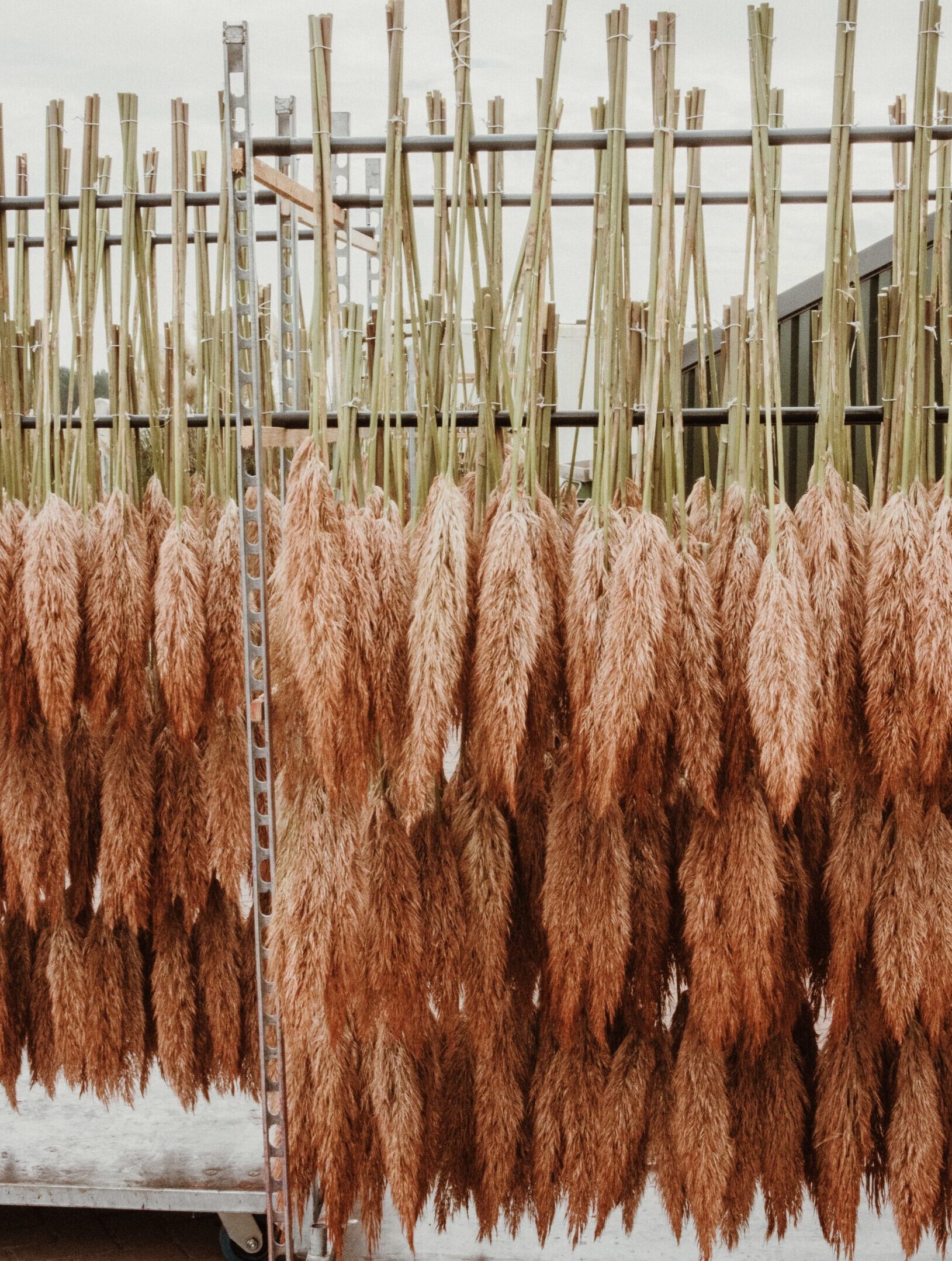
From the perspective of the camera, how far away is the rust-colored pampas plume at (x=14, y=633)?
1.61 m

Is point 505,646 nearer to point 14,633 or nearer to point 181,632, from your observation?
point 181,632

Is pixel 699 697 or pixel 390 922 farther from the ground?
pixel 699 697

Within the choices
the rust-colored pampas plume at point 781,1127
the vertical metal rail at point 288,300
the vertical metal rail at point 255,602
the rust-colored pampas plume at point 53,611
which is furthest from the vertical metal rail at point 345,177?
the rust-colored pampas plume at point 781,1127

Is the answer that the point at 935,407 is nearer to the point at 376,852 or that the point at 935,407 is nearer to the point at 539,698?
the point at 539,698

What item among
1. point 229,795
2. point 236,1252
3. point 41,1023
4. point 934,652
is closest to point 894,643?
point 934,652

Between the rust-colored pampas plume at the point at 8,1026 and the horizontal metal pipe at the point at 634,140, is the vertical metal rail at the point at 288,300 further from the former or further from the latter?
the rust-colored pampas plume at the point at 8,1026

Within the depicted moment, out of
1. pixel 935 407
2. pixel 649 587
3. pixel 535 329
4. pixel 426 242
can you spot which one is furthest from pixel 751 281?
pixel 426 242

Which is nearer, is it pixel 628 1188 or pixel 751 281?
pixel 628 1188

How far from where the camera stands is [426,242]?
3.47 m

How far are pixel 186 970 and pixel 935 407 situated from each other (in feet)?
4.85

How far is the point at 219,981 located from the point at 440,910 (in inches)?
22.1

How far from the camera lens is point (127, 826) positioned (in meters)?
1.72

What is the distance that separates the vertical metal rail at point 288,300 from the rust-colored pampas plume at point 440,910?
590 millimetres

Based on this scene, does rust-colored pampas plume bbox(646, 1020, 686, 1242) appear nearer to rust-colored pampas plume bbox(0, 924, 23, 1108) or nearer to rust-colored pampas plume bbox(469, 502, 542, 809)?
rust-colored pampas plume bbox(469, 502, 542, 809)
